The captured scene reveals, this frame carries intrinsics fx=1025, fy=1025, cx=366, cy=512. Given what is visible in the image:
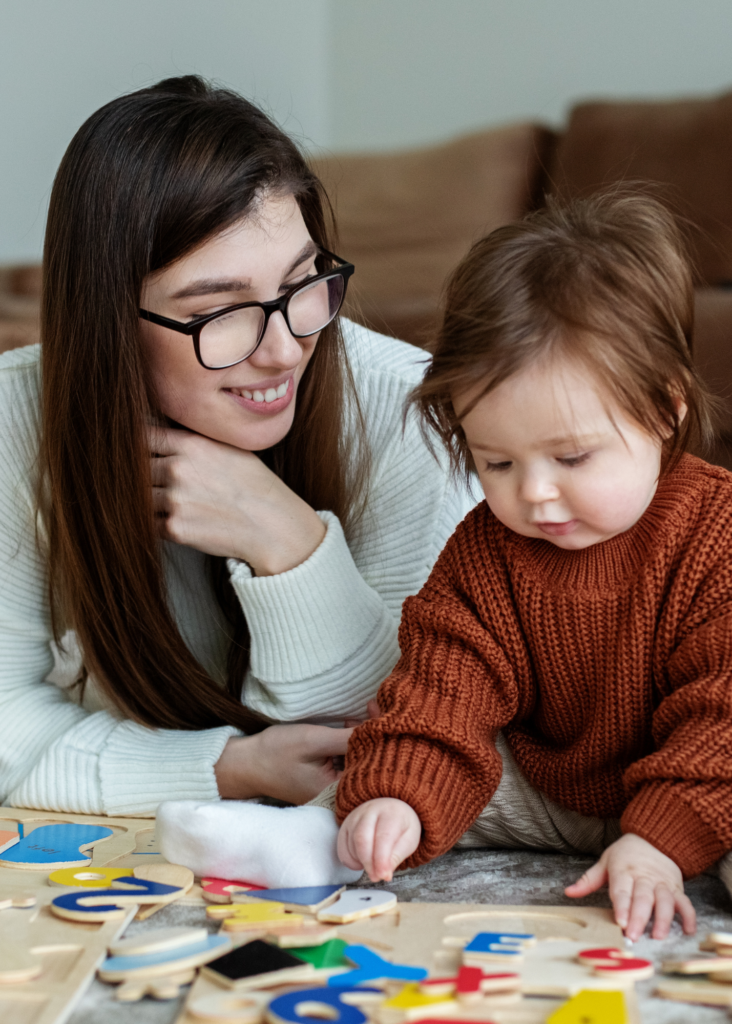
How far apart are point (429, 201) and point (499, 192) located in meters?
0.18

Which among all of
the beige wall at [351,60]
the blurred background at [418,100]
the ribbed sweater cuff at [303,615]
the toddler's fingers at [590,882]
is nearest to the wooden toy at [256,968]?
the toddler's fingers at [590,882]

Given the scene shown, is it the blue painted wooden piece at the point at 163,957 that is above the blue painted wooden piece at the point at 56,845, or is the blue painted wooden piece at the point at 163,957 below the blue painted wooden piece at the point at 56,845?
above

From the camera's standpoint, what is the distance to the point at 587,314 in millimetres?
799

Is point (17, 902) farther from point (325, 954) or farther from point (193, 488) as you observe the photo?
point (193, 488)

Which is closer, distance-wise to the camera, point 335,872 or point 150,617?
point 335,872

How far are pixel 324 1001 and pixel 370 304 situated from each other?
1.65 meters

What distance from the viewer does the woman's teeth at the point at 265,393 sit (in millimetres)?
1072

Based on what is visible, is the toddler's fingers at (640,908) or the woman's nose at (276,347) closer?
the toddler's fingers at (640,908)

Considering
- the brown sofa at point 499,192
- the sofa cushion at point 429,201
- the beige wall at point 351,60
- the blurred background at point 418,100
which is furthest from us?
the beige wall at point 351,60

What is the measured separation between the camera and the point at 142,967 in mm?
660

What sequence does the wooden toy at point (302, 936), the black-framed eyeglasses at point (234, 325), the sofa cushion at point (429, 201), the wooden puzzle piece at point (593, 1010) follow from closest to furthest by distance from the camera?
the wooden puzzle piece at point (593, 1010)
the wooden toy at point (302, 936)
the black-framed eyeglasses at point (234, 325)
the sofa cushion at point (429, 201)

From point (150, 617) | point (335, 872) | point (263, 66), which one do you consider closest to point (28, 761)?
point (150, 617)

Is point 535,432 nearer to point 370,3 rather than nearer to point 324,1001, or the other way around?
point 324,1001

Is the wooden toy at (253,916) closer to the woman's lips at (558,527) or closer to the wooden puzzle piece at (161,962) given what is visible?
the wooden puzzle piece at (161,962)
